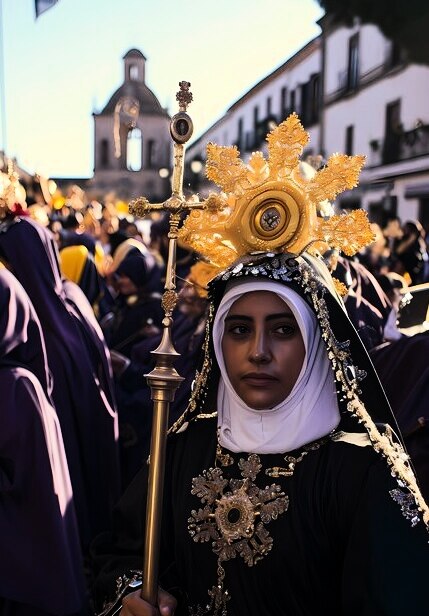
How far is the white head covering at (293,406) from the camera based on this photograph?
2.11 m

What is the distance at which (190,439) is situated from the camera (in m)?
2.37

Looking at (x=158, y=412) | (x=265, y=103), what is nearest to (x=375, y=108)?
(x=265, y=103)

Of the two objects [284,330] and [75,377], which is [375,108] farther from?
[284,330]

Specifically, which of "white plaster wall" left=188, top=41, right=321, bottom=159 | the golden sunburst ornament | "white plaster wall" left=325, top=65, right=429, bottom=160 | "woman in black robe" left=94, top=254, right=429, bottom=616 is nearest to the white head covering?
"woman in black robe" left=94, top=254, right=429, bottom=616

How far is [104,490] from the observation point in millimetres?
4707

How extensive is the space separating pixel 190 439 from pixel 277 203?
2.36ft

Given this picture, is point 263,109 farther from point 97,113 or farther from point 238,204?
point 238,204

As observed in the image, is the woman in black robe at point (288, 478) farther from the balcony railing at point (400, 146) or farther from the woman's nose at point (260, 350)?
the balcony railing at point (400, 146)

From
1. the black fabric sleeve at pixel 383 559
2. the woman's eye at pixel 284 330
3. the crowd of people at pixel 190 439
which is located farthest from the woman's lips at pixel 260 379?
the black fabric sleeve at pixel 383 559

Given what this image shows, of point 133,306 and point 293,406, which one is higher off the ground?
point 293,406

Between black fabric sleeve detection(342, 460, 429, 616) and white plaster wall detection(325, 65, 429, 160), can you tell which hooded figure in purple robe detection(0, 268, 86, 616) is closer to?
black fabric sleeve detection(342, 460, 429, 616)

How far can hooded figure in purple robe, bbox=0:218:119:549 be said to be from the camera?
4.29 metres

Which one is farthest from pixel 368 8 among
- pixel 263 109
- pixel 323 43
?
pixel 263 109

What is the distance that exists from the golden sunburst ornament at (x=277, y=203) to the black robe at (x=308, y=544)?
0.55 meters
